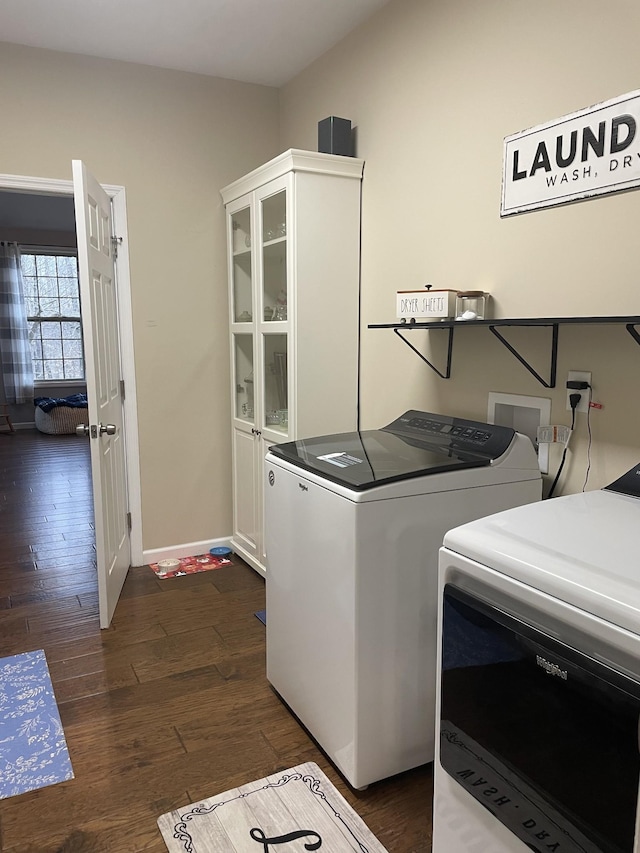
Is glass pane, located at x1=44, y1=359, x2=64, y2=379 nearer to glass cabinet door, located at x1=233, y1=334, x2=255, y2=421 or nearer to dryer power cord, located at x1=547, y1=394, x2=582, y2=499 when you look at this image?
glass cabinet door, located at x1=233, y1=334, x2=255, y2=421

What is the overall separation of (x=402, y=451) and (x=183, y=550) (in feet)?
6.46

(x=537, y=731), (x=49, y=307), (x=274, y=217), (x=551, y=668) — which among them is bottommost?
(x=537, y=731)

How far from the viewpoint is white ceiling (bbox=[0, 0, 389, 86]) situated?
2555 millimetres

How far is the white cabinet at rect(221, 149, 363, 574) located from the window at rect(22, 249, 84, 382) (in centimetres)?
575

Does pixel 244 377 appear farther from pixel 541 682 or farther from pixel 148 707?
pixel 541 682

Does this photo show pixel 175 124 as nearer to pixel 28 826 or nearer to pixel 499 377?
pixel 499 377

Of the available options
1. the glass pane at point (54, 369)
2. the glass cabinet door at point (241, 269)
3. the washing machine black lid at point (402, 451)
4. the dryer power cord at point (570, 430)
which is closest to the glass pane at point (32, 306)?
the glass pane at point (54, 369)

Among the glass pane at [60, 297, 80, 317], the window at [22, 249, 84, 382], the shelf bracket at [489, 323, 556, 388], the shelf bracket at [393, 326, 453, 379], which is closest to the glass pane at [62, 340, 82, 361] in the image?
the window at [22, 249, 84, 382]

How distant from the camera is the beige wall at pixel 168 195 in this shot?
9.77ft

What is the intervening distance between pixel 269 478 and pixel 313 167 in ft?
4.52

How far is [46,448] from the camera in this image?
6902 millimetres

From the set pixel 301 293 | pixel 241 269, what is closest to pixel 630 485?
pixel 301 293

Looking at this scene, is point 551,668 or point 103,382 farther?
point 103,382

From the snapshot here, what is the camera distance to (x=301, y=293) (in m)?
2.75
